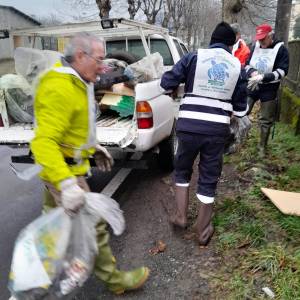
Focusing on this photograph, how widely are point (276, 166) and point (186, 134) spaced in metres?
2.19

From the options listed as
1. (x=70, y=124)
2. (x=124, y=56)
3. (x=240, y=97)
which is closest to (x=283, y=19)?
(x=124, y=56)

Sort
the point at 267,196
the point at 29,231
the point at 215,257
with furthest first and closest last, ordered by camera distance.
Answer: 1. the point at 267,196
2. the point at 215,257
3. the point at 29,231

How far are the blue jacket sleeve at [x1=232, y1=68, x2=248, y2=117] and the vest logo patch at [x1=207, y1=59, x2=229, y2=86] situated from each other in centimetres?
20

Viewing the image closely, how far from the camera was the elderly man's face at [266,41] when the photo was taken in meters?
5.31

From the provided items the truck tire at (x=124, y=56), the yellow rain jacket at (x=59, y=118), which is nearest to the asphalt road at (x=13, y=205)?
the yellow rain jacket at (x=59, y=118)

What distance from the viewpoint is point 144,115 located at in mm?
4312

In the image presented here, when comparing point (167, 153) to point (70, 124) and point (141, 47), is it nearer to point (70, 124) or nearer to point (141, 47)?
point (141, 47)

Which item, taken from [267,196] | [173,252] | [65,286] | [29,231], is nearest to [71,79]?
[29,231]

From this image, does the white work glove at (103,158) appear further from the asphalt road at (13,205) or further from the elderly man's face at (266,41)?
the elderly man's face at (266,41)

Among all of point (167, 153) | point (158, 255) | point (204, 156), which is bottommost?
point (158, 255)

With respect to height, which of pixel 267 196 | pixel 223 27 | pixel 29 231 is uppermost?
pixel 223 27

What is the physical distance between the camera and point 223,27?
136 inches

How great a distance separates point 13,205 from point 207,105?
2729mm

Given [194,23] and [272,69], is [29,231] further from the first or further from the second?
[194,23]
